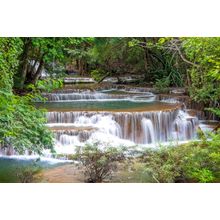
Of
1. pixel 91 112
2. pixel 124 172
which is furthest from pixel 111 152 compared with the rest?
pixel 91 112

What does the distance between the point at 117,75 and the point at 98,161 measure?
6.84ft

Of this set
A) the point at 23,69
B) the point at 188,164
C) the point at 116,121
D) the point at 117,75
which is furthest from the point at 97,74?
the point at 188,164

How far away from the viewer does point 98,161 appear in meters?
4.91

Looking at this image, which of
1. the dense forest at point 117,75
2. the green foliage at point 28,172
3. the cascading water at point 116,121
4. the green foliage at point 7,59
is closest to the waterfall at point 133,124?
the cascading water at point 116,121

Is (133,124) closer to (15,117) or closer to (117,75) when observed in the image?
(117,75)

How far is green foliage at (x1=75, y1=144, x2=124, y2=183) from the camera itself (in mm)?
4906

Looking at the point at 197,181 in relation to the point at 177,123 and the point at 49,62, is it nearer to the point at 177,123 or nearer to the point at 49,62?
the point at 177,123

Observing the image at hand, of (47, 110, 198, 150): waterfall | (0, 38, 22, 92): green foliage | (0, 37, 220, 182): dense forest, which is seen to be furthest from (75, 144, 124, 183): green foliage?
(0, 38, 22, 92): green foliage

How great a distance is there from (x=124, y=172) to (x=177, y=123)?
171 cm

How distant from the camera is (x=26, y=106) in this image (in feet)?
14.6

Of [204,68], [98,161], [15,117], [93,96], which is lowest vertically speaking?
[98,161]

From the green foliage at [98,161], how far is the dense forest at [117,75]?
0.05 m
